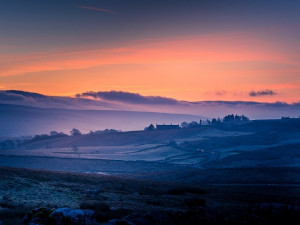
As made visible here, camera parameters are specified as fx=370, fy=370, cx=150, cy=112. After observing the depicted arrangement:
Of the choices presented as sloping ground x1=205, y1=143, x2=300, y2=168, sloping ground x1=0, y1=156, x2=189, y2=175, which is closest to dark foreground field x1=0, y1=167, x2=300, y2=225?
sloping ground x1=205, y1=143, x2=300, y2=168

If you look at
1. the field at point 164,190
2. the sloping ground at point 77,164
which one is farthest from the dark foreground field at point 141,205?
the sloping ground at point 77,164

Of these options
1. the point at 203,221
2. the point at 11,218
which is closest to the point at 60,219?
the point at 11,218

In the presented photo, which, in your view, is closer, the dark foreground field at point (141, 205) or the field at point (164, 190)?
the dark foreground field at point (141, 205)

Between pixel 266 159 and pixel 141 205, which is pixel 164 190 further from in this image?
pixel 266 159

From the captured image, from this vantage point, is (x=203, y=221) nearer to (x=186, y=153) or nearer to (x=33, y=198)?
(x=33, y=198)

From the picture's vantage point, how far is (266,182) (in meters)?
80.7

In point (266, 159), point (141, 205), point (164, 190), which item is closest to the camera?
point (141, 205)

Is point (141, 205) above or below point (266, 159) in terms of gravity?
above

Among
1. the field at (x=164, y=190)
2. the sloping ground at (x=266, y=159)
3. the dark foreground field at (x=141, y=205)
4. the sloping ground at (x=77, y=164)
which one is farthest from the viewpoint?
the sloping ground at (x=77, y=164)

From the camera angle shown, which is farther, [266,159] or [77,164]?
[77,164]

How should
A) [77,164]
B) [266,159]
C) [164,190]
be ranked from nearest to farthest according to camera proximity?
1. [164,190]
2. [266,159]
3. [77,164]

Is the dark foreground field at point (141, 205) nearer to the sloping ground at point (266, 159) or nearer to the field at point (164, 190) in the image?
the field at point (164, 190)

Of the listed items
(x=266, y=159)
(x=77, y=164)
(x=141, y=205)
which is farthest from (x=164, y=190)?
(x=77, y=164)

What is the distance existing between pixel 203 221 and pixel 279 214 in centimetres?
844
